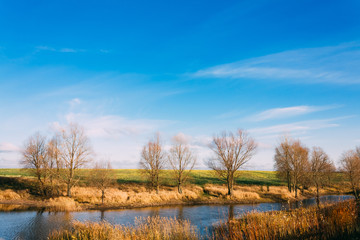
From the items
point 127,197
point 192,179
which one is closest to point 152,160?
point 127,197

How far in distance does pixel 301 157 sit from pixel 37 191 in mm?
51346

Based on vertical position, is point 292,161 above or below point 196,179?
above

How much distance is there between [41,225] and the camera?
2145cm

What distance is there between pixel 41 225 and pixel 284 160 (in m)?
45.3

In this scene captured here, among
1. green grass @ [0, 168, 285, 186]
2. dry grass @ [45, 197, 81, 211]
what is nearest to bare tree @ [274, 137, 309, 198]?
green grass @ [0, 168, 285, 186]

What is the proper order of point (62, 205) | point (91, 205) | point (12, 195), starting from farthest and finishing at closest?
point (12, 195), point (91, 205), point (62, 205)

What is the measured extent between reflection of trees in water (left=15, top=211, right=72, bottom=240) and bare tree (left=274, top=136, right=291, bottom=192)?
42.1m

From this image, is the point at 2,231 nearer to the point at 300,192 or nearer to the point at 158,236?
the point at 158,236

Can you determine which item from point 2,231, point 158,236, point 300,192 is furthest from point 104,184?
point 300,192

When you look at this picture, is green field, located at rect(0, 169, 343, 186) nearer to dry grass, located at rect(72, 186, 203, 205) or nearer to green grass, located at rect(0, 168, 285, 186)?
green grass, located at rect(0, 168, 285, 186)

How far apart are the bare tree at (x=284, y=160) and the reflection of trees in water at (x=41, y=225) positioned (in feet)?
138

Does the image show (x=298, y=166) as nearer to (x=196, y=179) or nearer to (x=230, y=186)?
Answer: (x=230, y=186)

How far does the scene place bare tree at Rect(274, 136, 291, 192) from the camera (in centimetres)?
4812

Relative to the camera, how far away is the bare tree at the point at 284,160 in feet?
158
